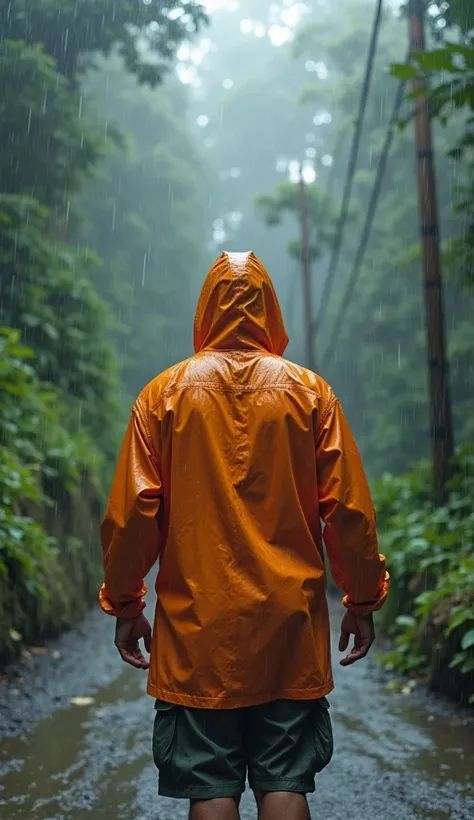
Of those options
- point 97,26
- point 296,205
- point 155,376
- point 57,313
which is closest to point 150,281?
point 296,205

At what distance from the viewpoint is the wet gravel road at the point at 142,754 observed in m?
3.80

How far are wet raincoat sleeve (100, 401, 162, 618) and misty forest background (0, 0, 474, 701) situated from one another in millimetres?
2811

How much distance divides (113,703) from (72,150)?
10398 millimetres

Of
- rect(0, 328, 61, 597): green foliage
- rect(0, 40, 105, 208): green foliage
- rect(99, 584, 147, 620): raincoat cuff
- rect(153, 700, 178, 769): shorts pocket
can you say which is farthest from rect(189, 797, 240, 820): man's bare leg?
rect(0, 40, 105, 208): green foliage

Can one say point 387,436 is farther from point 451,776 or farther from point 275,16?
point 275,16

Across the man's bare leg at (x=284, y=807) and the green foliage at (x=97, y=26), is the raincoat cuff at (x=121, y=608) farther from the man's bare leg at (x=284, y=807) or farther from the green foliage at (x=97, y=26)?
the green foliage at (x=97, y=26)

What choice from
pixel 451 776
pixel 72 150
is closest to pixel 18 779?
pixel 451 776

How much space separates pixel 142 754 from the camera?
459cm

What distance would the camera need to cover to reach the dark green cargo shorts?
2.30m

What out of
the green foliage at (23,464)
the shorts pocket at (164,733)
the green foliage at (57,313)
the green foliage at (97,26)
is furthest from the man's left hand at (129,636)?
the green foliage at (97,26)

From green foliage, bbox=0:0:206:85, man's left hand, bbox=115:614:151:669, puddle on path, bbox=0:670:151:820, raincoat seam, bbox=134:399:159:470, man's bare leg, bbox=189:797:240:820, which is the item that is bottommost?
puddle on path, bbox=0:670:151:820

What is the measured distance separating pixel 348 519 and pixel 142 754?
109 inches

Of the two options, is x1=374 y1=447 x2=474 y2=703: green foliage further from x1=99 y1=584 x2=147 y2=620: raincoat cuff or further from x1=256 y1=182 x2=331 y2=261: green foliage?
x1=256 y1=182 x2=331 y2=261: green foliage

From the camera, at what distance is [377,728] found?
513 centimetres
